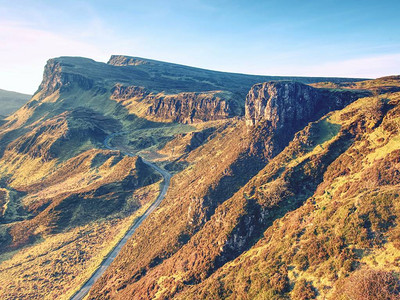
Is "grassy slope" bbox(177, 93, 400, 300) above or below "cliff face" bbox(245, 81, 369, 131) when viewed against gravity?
below

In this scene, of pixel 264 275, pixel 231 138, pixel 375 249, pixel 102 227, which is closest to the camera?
pixel 375 249

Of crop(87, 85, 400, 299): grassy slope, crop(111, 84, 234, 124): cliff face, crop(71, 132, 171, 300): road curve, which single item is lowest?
crop(71, 132, 171, 300): road curve

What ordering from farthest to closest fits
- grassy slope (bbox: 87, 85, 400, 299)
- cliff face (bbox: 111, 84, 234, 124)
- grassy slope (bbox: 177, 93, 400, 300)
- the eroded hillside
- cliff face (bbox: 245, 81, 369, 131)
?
cliff face (bbox: 111, 84, 234, 124)
cliff face (bbox: 245, 81, 369, 131)
the eroded hillside
grassy slope (bbox: 87, 85, 400, 299)
grassy slope (bbox: 177, 93, 400, 300)

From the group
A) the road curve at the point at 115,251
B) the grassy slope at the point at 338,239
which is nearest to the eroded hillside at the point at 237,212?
the grassy slope at the point at 338,239

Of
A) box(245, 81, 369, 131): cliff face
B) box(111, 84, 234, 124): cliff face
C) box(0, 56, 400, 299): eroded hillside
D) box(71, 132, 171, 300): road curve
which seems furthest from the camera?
box(111, 84, 234, 124): cliff face

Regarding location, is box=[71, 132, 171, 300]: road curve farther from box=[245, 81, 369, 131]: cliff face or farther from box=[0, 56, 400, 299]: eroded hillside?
box=[245, 81, 369, 131]: cliff face

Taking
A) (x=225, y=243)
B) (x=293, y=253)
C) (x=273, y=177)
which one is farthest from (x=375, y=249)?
(x=273, y=177)

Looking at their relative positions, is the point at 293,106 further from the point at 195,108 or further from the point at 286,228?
the point at 195,108

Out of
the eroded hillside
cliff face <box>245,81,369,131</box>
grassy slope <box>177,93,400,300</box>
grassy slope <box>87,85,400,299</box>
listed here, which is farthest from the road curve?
cliff face <box>245,81,369,131</box>

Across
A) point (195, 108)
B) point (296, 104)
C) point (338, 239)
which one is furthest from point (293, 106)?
point (195, 108)

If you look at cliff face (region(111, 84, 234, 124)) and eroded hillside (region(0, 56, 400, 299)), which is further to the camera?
cliff face (region(111, 84, 234, 124))

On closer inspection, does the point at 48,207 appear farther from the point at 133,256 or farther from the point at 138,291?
the point at 138,291
